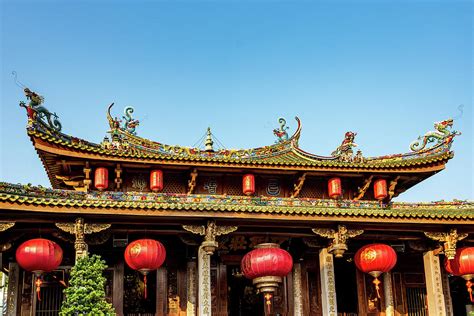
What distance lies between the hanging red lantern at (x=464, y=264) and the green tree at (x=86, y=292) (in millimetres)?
7692

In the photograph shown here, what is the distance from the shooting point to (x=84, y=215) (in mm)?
10867

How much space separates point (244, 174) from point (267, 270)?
137 inches

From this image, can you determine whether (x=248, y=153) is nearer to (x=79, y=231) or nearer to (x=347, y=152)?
(x=347, y=152)

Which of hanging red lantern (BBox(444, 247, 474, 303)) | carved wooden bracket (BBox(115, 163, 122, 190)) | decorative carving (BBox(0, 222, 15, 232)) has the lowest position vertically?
hanging red lantern (BBox(444, 247, 474, 303))

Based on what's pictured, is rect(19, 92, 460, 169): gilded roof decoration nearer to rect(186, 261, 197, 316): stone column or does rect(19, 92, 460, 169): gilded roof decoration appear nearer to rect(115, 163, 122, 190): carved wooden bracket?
rect(115, 163, 122, 190): carved wooden bracket

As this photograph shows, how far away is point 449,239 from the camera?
1230cm

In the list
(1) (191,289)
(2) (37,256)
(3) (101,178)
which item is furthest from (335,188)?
(2) (37,256)

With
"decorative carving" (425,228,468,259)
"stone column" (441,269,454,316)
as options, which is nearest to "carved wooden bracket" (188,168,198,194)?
"decorative carving" (425,228,468,259)

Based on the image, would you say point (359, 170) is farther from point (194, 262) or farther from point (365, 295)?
point (194, 262)

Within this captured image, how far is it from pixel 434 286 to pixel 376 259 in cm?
172

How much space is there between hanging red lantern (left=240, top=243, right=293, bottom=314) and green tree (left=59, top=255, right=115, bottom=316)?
120 inches

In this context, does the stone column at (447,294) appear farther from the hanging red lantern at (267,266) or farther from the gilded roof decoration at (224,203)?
the hanging red lantern at (267,266)

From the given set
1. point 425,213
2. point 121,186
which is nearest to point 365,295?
point 425,213

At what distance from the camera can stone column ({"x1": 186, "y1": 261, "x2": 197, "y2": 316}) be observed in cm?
1263
